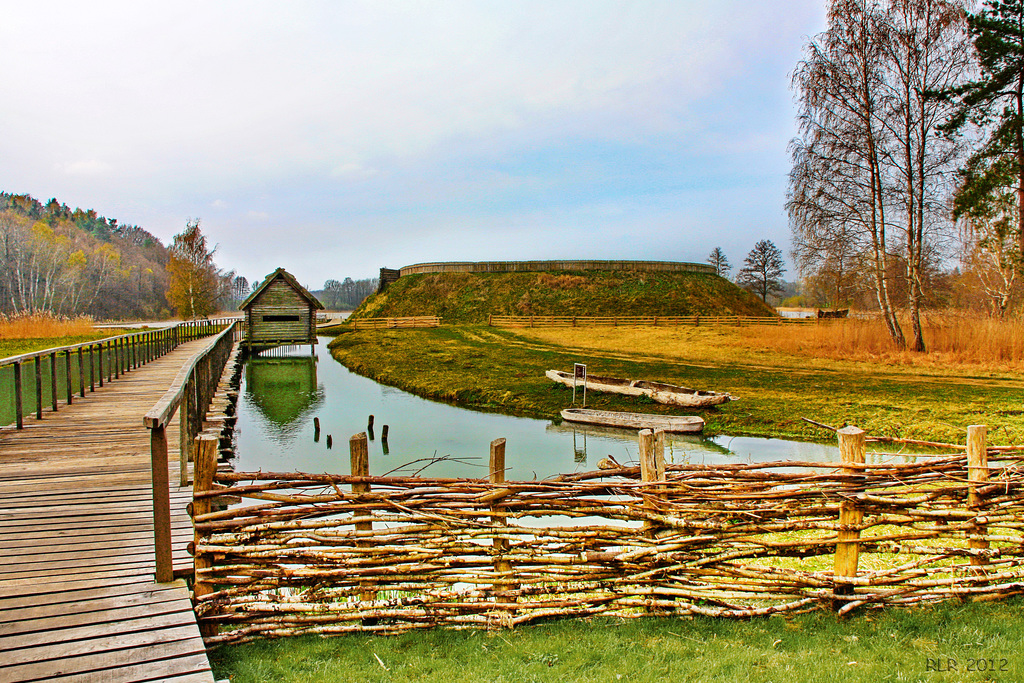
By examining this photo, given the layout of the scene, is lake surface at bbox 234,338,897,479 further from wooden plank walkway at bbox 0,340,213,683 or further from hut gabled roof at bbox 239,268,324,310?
hut gabled roof at bbox 239,268,324,310

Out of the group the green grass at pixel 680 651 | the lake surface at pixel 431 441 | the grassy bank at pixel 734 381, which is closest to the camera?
the green grass at pixel 680 651

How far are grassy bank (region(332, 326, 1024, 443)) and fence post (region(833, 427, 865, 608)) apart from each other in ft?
27.0

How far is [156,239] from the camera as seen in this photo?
133 meters

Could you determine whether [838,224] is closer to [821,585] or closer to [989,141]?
[989,141]

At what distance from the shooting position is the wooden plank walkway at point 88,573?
3.07 metres

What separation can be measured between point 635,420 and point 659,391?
93.9 inches

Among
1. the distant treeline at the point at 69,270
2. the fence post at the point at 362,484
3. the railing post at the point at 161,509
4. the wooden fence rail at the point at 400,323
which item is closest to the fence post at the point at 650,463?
the fence post at the point at 362,484

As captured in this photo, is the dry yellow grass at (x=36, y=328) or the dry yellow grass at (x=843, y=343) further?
Answer: the dry yellow grass at (x=36, y=328)

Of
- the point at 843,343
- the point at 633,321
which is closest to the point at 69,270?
the point at 633,321

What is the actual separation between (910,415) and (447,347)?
22591mm

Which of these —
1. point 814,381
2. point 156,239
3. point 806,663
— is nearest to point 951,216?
point 814,381

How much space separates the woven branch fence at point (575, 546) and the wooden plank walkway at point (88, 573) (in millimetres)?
452

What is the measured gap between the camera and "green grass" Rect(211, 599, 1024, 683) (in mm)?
3279

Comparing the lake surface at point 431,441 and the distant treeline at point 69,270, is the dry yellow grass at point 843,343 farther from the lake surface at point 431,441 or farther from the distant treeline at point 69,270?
the distant treeline at point 69,270
